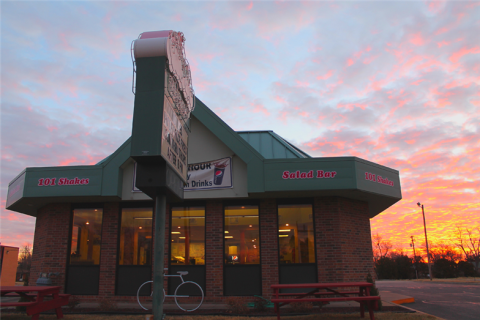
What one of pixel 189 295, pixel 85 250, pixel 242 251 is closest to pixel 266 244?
pixel 242 251

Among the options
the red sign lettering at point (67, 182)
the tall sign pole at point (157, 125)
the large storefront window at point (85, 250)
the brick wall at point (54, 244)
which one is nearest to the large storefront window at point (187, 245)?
the large storefront window at point (85, 250)

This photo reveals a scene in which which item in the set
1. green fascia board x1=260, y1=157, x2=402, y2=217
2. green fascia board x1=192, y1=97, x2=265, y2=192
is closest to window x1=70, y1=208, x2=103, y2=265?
green fascia board x1=192, y1=97, x2=265, y2=192

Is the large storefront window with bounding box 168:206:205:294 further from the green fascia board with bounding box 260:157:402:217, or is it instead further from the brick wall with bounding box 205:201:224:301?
the green fascia board with bounding box 260:157:402:217

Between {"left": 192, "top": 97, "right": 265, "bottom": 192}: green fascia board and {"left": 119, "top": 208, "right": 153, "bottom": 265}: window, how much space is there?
12.0ft

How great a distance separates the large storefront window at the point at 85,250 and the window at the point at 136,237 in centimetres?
87

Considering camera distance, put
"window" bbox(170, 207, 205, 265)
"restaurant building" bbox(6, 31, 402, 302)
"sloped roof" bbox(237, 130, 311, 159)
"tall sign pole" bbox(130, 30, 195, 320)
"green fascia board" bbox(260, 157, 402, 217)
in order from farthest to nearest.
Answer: "sloped roof" bbox(237, 130, 311, 159), "window" bbox(170, 207, 205, 265), "restaurant building" bbox(6, 31, 402, 302), "green fascia board" bbox(260, 157, 402, 217), "tall sign pole" bbox(130, 30, 195, 320)

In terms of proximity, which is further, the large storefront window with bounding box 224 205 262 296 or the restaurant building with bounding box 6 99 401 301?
the large storefront window with bounding box 224 205 262 296

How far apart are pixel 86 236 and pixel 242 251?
5539mm

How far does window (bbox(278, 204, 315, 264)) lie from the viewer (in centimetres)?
1162

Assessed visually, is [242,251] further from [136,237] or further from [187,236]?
[136,237]

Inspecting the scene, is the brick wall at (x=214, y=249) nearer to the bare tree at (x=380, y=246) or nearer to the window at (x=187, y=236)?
the window at (x=187, y=236)

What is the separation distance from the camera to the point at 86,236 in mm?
12539

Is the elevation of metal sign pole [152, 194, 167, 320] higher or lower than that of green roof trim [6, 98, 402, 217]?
lower

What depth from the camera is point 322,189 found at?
10820 millimetres
